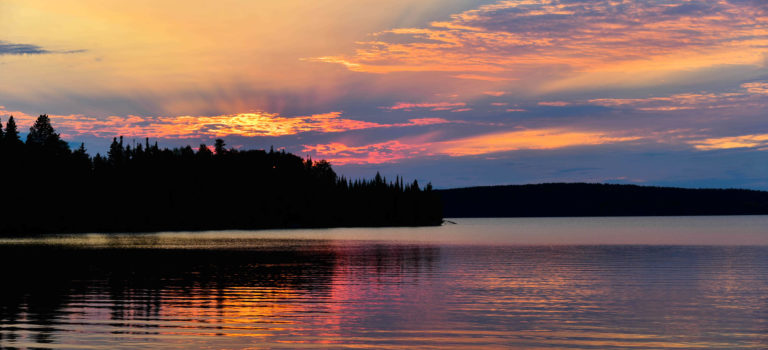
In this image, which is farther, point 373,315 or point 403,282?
point 403,282

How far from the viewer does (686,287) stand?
154 feet

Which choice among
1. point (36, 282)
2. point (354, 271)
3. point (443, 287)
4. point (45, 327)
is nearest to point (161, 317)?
point (45, 327)

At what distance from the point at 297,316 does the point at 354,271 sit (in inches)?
1106

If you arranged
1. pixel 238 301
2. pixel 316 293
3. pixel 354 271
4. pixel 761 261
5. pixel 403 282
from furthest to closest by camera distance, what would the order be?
1. pixel 761 261
2. pixel 354 271
3. pixel 403 282
4. pixel 316 293
5. pixel 238 301

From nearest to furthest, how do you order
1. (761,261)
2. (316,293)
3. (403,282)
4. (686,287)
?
(316,293), (686,287), (403,282), (761,261)

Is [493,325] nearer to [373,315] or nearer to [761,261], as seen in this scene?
[373,315]

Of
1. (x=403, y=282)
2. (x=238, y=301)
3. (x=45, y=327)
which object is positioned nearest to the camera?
(x=45, y=327)

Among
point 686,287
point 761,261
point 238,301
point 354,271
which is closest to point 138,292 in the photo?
point 238,301

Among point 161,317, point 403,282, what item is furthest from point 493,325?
point 403,282

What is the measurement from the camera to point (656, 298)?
133 ft

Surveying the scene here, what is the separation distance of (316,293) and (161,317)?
11.9 metres

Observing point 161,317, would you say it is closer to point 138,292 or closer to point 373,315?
point 373,315

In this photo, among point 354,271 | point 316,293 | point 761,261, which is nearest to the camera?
point 316,293

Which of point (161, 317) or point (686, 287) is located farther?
point (686, 287)
